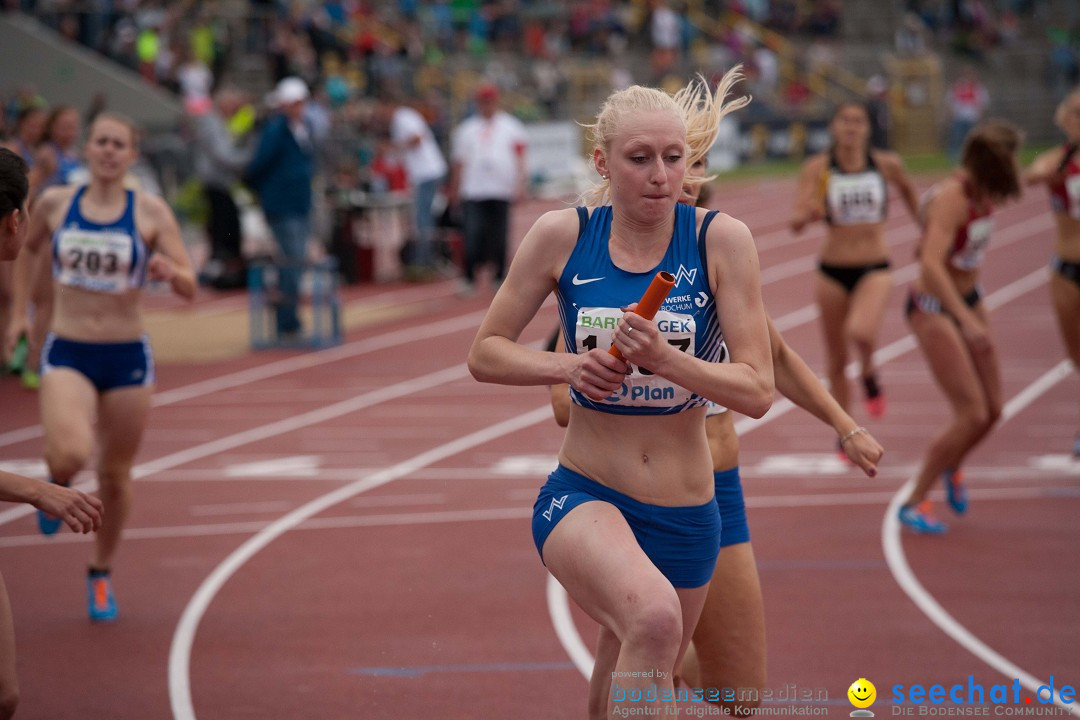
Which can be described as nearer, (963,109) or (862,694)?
(862,694)

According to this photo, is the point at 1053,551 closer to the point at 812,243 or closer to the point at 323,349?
the point at 323,349

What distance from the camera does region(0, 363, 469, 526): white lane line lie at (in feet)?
31.8

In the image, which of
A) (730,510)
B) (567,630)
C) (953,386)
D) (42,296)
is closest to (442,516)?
(567,630)

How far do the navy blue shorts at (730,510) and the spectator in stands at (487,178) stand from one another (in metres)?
12.5

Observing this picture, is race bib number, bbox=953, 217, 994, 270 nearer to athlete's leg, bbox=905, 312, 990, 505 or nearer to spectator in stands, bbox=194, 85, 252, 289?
athlete's leg, bbox=905, 312, 990, 505

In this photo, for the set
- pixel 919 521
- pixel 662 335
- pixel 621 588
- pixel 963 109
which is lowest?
pixel 919 521

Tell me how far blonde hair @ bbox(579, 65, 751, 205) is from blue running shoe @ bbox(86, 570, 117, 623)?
3.36 m

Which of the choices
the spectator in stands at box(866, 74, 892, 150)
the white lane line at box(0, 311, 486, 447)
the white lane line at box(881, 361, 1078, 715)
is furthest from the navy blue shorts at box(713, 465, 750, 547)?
the spectator in stands at box(866, 74, 892, 150)

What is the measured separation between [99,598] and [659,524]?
3.60 m

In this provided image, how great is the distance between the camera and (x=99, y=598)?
6.64m

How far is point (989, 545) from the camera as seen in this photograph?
772 cm

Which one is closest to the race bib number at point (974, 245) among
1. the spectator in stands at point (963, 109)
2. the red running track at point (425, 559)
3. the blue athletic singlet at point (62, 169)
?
the red running track at point (425, 559)

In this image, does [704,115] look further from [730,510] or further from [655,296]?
[730,510]

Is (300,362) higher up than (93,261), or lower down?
lower down
